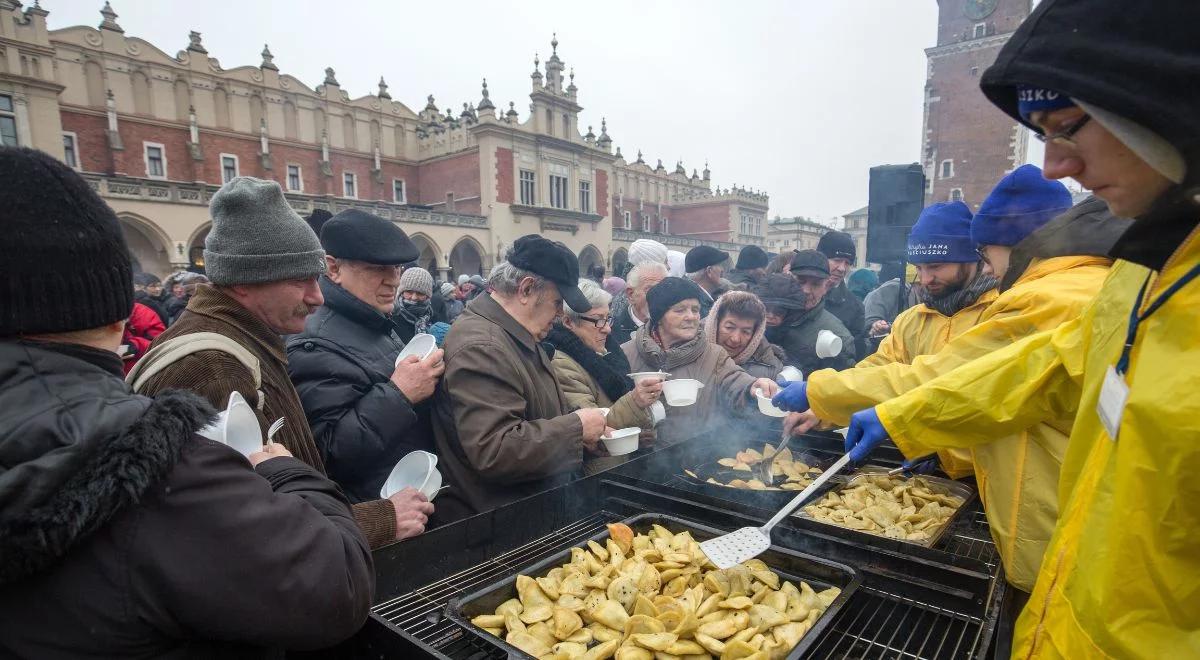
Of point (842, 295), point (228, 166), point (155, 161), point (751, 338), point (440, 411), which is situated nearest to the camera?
point (440, 411)

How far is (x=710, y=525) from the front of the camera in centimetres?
215

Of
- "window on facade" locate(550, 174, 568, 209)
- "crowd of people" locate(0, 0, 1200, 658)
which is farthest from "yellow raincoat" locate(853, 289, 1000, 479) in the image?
"window on facade" locate(550, 174, 568, 209)

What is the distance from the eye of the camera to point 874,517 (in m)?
2.33

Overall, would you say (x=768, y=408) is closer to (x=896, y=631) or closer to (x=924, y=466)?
(x=924, y=466)

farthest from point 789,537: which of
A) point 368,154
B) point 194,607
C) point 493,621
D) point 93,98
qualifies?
point 368,154

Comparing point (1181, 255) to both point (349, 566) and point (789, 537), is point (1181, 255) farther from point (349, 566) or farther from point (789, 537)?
point (349, 566)

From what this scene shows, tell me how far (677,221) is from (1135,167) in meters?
52.1

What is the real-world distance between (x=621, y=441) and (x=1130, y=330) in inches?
73.6

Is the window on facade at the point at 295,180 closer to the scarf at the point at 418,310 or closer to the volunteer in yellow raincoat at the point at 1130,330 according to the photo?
the scarf at the point at 418,310

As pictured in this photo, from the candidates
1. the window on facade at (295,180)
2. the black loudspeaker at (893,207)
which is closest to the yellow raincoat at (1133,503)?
the black loudspeaker at (893,207)

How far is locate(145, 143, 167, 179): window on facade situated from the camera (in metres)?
24.8

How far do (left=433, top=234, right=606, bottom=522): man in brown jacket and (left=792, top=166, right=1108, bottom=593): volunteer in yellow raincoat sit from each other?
1.14 m

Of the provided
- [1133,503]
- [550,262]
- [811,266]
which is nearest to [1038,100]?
[1133,503]

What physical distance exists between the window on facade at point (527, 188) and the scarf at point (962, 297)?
3003cm
